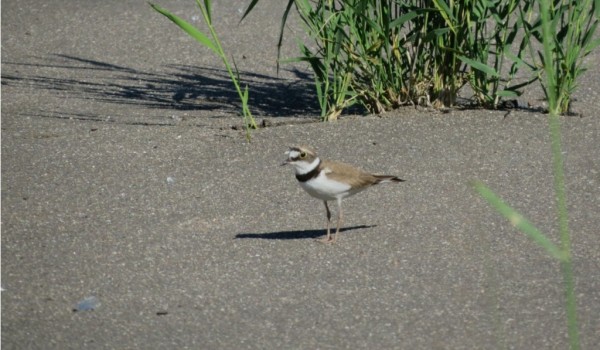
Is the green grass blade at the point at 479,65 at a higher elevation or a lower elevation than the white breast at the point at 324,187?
higher

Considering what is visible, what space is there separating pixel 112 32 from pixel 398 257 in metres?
6.02

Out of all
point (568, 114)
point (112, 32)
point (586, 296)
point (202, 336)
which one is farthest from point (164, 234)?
point (112, 32)

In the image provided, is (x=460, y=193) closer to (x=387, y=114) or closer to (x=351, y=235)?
(x=351, y=235)

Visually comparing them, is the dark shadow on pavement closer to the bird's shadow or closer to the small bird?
the bird's shadow

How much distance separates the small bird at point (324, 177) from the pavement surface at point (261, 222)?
10.5 inches

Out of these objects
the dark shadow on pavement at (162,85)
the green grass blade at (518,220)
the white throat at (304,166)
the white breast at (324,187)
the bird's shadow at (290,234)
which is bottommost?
the dark shadow on pavement at (162,85)

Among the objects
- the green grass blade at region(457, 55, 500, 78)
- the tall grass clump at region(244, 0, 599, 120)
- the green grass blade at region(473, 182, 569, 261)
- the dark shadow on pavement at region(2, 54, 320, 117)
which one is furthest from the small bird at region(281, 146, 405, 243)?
the green grass blade at region(473, 182, 569, 261)

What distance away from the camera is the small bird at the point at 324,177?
570cm

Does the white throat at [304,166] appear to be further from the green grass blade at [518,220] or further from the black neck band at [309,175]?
the green grass blade at [518,220]

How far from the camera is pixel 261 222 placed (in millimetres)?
6184

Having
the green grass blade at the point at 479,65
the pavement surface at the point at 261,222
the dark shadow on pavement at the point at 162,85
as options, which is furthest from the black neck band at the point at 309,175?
the dark shadow on pavement at the point at 162,85

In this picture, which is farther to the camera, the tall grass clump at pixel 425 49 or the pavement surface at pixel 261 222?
the tall grass clump at pixel 425 49

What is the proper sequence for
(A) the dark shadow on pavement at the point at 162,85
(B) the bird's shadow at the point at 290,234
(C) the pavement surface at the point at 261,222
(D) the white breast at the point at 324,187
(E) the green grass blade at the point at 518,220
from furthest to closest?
(A) the dark shadow on pavement at the point at 162,85, (B) the bird's shadow at the point at 290,234, (D) the white breast at the point at 324,187, (C) the pavement surface at the point at 261,222, (E) the green grass blade at the point at 518,220

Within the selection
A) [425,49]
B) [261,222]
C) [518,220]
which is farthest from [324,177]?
[518,220]
